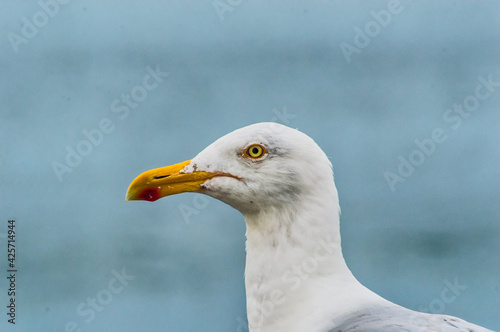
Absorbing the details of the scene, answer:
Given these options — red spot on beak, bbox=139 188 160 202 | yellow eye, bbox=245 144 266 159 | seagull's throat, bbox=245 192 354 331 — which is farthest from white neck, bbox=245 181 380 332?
red spot on beak, bbox=139 188 160 202

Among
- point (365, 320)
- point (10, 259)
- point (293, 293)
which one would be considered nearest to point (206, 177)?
point (293, 293)

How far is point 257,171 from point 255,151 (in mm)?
82

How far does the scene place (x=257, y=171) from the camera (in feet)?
10.3

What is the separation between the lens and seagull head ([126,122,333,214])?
10.3 ft

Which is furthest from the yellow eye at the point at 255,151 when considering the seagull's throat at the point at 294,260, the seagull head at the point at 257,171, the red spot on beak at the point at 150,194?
the red spot on beak at the point at 150,194

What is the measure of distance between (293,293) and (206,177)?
1.92 ft

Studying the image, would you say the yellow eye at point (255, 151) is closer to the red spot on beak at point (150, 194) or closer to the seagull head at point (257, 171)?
the seagull head at point (257, 171)

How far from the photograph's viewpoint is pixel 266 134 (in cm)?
314

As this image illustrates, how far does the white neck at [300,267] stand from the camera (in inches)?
121

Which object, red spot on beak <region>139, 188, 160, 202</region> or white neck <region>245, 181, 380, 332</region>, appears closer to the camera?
white neck <region>245, 181, 380, 332</region>

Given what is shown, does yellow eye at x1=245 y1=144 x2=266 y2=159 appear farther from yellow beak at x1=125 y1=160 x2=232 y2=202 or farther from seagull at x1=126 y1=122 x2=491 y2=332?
yellow beak at x1=125 y1=160 x2=232 y2=202

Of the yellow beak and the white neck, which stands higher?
the yellow beak

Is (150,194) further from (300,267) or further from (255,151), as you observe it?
(300,267)

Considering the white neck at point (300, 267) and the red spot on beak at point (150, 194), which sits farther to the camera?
the red spot on beak at point (150, 194)
